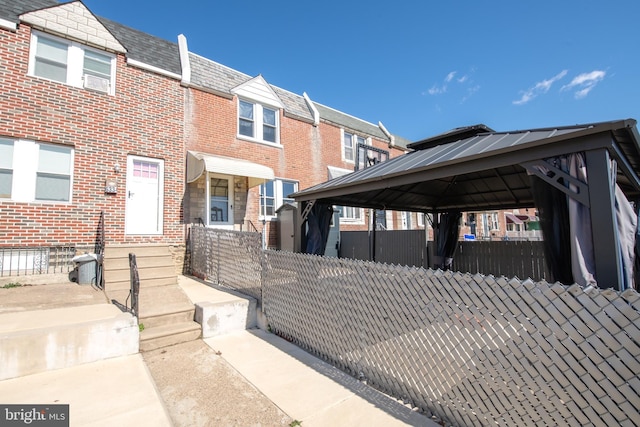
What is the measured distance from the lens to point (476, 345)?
108 inches

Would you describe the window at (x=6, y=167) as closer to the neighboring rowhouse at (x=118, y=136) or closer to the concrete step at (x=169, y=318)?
the neighboring rowhouse at (x=118, y=136)

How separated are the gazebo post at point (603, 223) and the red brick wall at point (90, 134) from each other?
9.07m

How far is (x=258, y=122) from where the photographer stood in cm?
1140

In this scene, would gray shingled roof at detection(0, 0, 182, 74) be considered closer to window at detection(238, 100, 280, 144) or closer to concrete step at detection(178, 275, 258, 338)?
window at detection(238, 100, 280, 144)

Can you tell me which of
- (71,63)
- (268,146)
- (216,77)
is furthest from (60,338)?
(216,77)

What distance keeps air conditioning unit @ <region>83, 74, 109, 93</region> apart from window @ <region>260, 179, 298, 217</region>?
5.38 metres

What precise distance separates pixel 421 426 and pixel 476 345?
36.6 inches

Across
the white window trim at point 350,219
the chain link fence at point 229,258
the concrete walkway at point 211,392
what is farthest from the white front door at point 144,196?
the white window trim at point 350,219

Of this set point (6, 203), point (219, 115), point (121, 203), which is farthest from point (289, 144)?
point (6, 203)

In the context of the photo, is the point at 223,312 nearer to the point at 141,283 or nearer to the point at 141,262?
the point at 141,283

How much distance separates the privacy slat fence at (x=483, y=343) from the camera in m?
2.11

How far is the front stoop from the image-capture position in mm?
4703

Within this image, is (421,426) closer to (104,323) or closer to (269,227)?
(104,323)

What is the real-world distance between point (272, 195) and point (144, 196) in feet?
14.6
